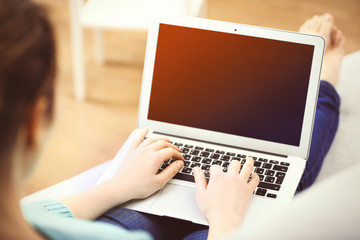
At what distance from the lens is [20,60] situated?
1.67 feet

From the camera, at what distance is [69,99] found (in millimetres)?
2359

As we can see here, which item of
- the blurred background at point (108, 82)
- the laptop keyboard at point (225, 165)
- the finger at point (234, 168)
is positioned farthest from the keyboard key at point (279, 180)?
the blurred background at point (108, 82)

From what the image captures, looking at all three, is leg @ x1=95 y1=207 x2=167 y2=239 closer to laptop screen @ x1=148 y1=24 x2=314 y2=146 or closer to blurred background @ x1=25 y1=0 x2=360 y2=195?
laptop screen @ x1=148 y1=24 x2=314 y2=146

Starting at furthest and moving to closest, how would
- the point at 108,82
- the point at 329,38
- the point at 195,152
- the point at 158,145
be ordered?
1. the point at 108,82
2. the point at 329,38
3. the point at 195,152
4. the point at 158,145

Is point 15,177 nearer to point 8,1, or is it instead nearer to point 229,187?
point 8,1

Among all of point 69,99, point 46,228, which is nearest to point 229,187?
point 46,228

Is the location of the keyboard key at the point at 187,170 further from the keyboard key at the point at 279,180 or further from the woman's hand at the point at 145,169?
the keyboard key at the point at 279,180

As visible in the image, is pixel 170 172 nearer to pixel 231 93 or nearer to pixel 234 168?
pixel 234 168

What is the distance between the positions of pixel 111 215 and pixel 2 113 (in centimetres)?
48

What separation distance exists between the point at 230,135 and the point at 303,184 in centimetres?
20

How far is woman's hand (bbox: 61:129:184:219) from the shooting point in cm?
94

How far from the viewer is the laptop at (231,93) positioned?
1087mm

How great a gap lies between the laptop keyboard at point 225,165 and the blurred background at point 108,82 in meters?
0.62

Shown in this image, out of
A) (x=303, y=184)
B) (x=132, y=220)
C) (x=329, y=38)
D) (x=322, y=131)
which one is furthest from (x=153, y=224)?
(x=329, y=38)
